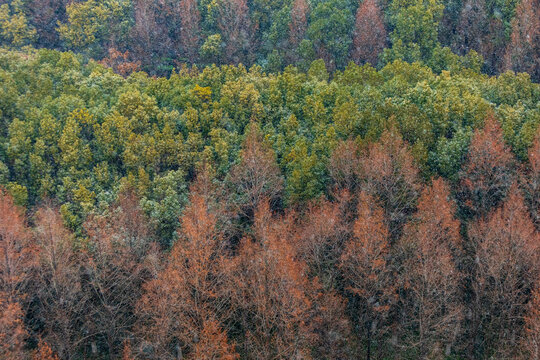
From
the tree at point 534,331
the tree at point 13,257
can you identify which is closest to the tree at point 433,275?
the tree at point 534,331

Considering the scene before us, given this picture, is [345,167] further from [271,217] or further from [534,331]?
[534,331]

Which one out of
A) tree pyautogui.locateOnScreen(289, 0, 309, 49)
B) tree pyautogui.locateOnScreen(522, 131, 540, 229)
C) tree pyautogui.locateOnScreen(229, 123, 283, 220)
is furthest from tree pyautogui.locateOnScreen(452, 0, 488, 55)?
tree pyautogui.locateOnScreen(229, 123, 283, 220)

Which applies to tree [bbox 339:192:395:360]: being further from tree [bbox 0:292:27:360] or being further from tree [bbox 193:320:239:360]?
tree [bbox 0:292:27:360]

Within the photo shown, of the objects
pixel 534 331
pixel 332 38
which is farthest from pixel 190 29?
pixel 534 331

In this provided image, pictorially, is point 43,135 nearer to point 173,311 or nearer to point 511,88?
point 173,311

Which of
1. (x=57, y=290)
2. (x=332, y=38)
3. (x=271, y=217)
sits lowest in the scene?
(x=57, y=290)

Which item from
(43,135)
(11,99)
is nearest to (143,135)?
(43,135)

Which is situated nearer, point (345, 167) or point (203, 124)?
point (345, 167)
